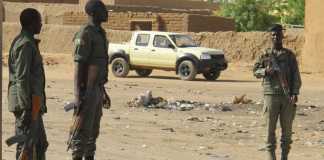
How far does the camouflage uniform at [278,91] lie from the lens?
1040cm

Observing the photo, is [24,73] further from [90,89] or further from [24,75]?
[90,89]

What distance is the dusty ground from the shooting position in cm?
1208

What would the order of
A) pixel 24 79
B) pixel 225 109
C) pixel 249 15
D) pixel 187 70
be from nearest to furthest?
pixel 24 79
pixel 225 109
pixel 187 70
pixel 249 15

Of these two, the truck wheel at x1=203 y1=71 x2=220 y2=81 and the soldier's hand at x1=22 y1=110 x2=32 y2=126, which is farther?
the truck wheel at x1=203 y1=71 x2=220 y2=81

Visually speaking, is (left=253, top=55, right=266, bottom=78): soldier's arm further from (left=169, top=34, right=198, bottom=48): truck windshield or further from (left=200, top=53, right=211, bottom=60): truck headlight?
(left=169, top=34, right=198, bottom=48): truck windshield

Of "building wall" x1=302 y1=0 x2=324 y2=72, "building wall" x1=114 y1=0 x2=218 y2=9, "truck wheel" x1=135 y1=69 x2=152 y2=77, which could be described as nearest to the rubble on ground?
"truck wheel" x1=135 y1=69 x2=152 y2=77

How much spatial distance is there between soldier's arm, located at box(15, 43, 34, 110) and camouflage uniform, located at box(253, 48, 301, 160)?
3594mm

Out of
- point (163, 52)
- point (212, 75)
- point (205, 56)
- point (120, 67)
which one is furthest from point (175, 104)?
point (120, 67)

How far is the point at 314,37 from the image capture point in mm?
32469

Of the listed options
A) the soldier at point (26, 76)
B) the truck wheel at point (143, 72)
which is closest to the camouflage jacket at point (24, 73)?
the soldier at point (26, 76)

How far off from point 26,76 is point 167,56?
22821 millimetres

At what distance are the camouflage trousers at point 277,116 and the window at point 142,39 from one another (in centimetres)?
2032

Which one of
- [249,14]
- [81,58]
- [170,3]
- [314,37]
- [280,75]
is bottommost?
[314,37]

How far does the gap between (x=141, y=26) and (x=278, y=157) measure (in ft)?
88.4
